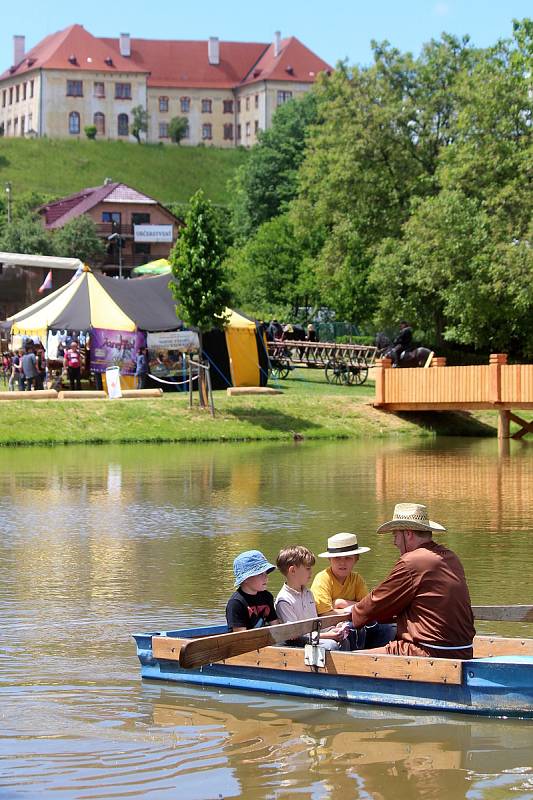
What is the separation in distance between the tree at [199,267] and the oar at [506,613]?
97.9 feet

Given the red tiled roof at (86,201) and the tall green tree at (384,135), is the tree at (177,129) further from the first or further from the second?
the tall green tree at (384,135)

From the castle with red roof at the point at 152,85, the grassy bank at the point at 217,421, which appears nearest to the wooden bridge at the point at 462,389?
the grassy bank at the point at 217,421

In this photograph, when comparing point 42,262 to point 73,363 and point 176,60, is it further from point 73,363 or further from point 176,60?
point 176,60

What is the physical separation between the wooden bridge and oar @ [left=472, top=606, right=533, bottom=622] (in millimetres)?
27903

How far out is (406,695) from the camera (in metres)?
10.2

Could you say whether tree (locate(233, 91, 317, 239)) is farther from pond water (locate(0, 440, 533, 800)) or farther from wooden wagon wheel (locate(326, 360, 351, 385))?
pond water (locate(0, 440, 533, 800))

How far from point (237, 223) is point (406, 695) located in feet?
355

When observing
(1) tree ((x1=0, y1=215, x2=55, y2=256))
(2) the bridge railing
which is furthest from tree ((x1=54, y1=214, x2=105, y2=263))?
(2) the bridge railing

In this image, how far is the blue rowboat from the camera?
32.6 ft

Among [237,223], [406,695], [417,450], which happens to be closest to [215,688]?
[406,695]

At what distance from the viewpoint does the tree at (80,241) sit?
10362 centimetres

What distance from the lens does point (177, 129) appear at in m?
170

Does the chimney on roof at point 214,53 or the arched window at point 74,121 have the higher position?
the chimney on roof at point 214,53

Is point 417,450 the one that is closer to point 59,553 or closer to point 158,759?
point 59,553
